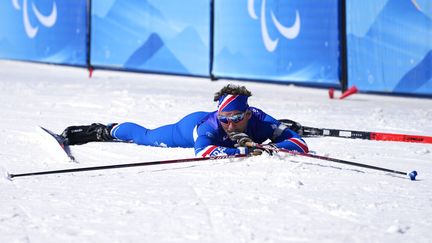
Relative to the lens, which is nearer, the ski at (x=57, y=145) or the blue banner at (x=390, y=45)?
the ski at (x=57, y=145)

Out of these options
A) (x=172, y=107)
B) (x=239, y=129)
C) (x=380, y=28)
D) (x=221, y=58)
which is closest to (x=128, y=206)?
(x=239, y=129)

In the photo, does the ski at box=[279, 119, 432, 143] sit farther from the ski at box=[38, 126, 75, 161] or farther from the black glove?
the ski at box=[38, 126, 75, 161]

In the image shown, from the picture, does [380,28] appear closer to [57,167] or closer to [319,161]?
[319,161]

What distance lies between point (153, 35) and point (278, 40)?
10.6 ft

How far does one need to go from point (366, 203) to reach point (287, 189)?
23.6 inches

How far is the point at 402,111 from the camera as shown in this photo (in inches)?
423

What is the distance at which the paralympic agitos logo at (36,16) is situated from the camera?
17.8 metres

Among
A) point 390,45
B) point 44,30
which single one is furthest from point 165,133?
point 44,30

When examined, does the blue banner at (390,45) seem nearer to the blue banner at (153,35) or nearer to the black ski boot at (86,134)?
the blue banner at (153,35)

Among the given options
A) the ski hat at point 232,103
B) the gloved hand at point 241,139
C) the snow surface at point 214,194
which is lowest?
the snow surface at point 214,194

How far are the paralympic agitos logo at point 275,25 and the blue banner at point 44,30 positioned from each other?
4.90 m

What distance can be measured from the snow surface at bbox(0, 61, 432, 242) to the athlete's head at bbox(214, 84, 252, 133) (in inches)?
15.6

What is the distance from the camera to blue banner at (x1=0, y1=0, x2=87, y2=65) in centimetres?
1733

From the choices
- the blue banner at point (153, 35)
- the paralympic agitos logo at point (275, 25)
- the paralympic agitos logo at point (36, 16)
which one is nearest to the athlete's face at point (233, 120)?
the paralympic agitos logo at point (275, 25)
